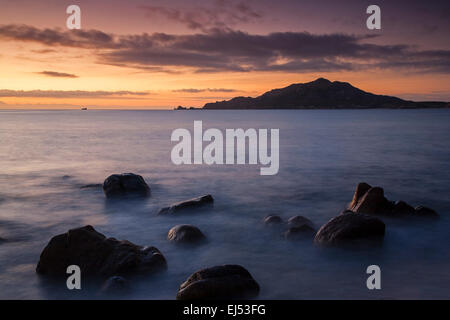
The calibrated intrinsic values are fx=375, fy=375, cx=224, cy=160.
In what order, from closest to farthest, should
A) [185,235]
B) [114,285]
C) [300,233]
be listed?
[114,285]
[185,235]
[300,233]

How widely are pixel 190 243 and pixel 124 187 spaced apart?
6.33m

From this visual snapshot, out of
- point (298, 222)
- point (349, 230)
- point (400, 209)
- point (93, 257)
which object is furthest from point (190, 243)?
point (400, 209)

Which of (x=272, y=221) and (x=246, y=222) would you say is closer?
(x=272, y=221)

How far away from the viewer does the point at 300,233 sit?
1016 centimetres

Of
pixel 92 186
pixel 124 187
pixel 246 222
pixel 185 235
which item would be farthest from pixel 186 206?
pixel 92 186

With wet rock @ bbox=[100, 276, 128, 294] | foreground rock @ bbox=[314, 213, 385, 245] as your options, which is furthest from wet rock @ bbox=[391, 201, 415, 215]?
wet rock @ bbox=[100, 276, 128, 294]

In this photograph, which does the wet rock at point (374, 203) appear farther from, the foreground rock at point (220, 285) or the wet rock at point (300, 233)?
the foreground rock at point (220, 285)

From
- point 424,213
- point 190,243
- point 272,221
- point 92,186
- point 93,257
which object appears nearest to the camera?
point 93,257

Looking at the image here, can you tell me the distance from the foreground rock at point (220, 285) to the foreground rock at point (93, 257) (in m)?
1.49

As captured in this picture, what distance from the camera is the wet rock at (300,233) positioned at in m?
10.0

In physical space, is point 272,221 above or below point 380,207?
below

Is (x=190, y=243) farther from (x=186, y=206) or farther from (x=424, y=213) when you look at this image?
(x=424, y=213)

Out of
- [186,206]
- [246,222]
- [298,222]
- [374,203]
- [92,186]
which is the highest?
[374,203]

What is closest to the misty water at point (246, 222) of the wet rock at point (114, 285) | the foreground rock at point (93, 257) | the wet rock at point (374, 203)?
the wet rock at point (114, 285)
